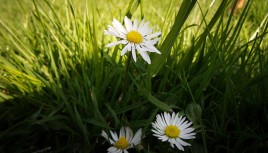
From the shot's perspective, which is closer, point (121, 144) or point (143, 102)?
point (121, 144)

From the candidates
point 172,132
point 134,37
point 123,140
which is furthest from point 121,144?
point 134,37

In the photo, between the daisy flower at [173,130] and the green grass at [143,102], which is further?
the green grass at [143,102]

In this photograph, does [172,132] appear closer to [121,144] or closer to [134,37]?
[121,144]

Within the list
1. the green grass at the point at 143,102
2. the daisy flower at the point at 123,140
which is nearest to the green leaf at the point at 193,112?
the green grass at the point at 143,102

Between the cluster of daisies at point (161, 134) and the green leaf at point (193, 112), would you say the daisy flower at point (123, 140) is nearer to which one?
the cluster of daisies at point (161, 134)

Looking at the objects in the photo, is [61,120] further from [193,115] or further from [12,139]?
[193,115]

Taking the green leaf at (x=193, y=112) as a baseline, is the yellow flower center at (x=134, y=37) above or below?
above

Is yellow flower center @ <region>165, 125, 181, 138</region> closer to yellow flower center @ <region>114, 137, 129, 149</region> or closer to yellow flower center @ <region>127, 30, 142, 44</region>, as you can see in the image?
yellow flower center @ <region>114, 137, 129, 149</region>
